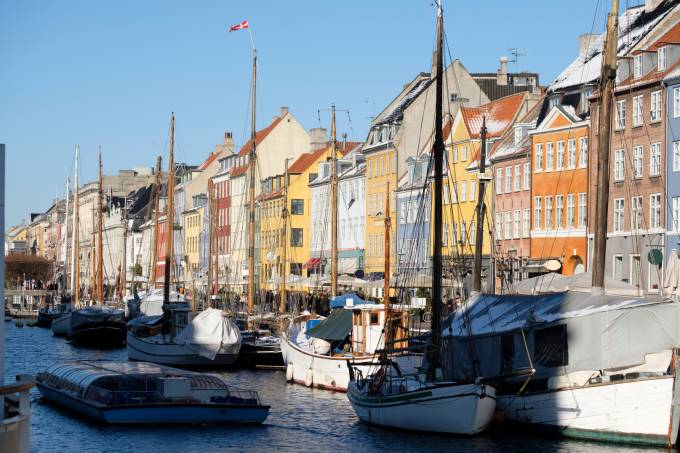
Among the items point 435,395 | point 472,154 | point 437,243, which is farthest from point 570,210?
point 435,395

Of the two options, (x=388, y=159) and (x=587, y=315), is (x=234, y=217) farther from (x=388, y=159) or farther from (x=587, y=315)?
(x=587, y=315)

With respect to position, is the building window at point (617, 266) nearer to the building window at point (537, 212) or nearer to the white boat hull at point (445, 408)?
the building window at point (537, 212)

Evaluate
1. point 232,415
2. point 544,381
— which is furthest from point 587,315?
point 232,415

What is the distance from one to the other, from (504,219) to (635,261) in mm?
17768

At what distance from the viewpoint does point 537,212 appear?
266 ft

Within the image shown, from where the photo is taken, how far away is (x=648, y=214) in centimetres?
6881

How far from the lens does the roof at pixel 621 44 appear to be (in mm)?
73688

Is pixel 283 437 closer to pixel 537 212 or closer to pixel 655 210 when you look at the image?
pixel 655 210

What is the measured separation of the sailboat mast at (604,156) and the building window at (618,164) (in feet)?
105

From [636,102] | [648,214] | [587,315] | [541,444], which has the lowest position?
[541,444]

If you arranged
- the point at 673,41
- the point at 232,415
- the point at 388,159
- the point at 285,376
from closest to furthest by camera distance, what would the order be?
the point at 232,415 < the point at 285,376 < the point at 673,41 < the point at 388,159

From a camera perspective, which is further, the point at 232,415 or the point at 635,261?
the point at 635,261

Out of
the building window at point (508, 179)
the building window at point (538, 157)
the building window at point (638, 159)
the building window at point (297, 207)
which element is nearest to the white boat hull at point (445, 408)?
the building window at point (638, 159)

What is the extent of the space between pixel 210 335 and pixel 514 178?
28.7 meters
